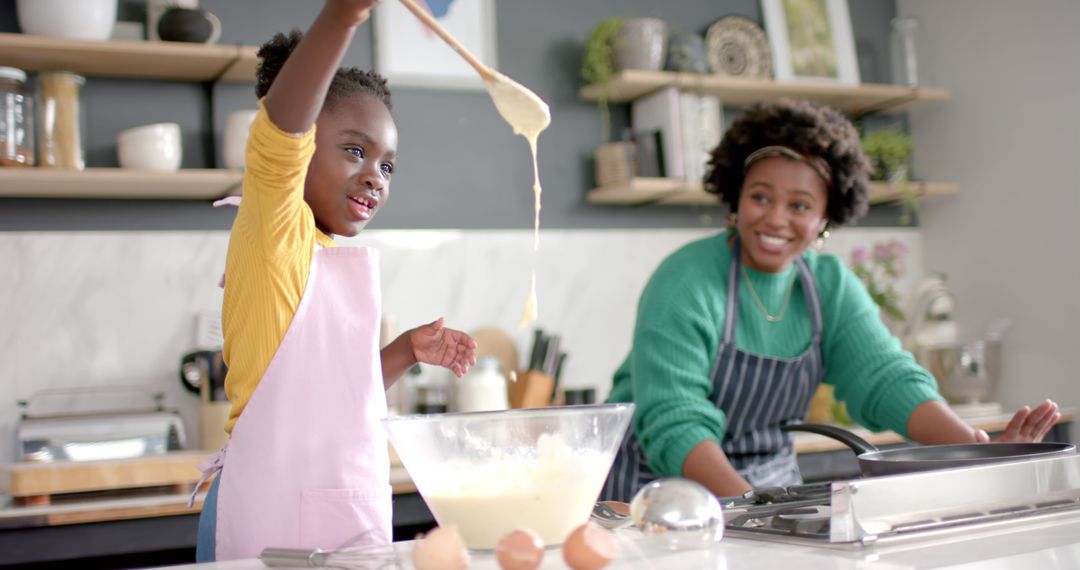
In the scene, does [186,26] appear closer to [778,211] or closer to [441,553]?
[778,211]

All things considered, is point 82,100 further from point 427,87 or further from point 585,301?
point 585,301

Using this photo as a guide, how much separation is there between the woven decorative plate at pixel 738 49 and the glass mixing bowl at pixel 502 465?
291 centimetres

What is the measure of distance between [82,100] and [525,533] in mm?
2374

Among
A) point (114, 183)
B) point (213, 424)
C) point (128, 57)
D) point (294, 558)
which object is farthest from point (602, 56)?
point (294, 558)

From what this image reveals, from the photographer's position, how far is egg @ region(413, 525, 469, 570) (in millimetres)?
822

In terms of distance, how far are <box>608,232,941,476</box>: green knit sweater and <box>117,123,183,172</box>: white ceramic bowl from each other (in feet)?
4.38

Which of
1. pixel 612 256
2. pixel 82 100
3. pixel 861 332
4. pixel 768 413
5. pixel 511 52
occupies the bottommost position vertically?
pixel 768 413

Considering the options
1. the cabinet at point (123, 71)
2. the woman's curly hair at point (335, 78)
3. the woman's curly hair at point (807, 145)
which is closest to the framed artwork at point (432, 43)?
the cabinet at point (123, 71)

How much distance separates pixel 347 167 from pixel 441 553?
70cm

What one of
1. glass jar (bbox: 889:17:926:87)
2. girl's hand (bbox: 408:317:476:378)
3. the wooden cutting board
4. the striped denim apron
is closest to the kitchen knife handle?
girl's hand (bbox: 408:317:476:378)

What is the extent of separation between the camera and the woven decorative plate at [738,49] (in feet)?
12.2

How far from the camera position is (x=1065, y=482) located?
111 centimetres

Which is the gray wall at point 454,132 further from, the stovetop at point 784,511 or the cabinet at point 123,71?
the stovetop at point 784,511

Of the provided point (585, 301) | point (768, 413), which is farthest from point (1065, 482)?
point (585, 301)
